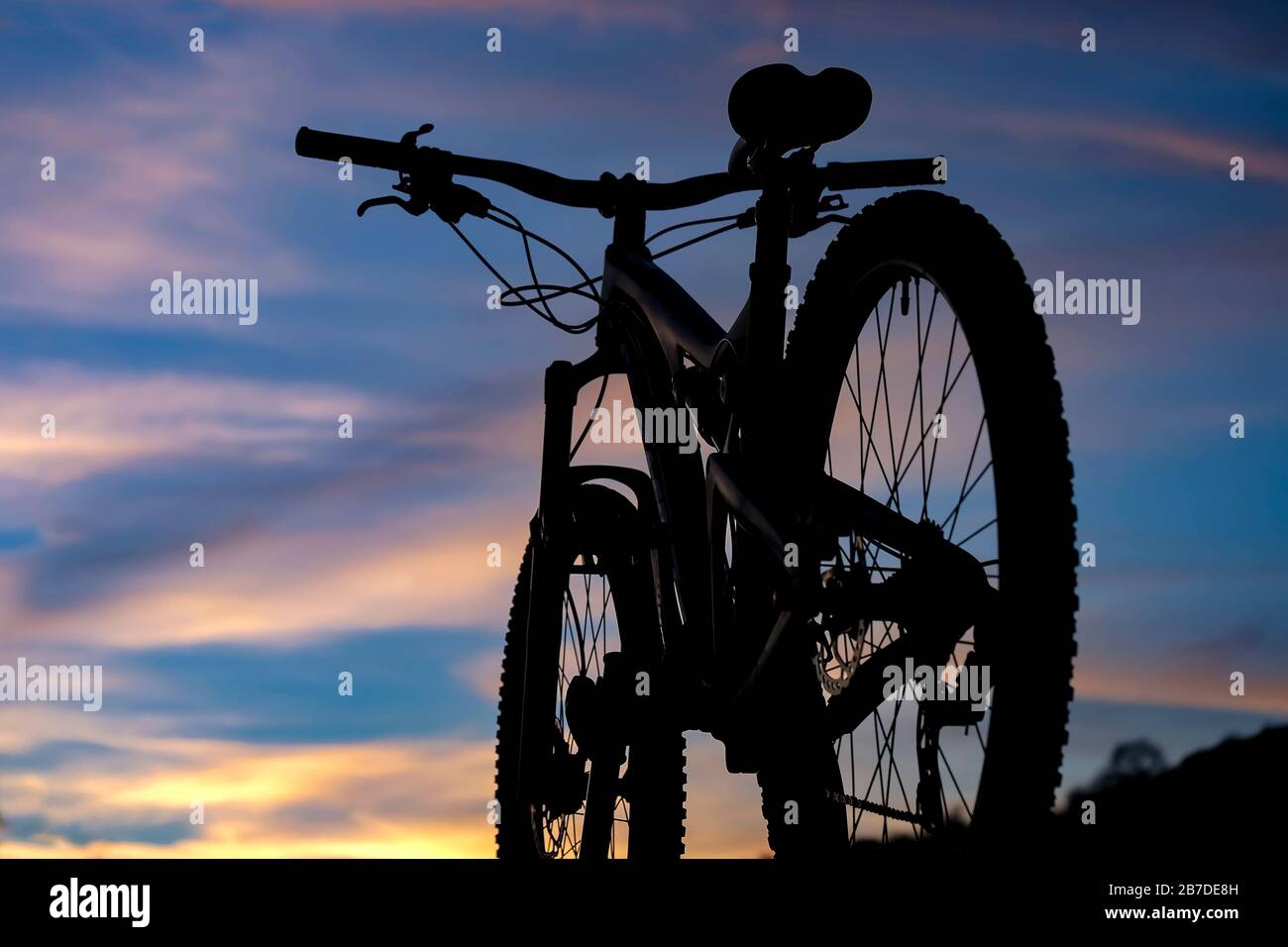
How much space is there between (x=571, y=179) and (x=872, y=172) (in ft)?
3.35

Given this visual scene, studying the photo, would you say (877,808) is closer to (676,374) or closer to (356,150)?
(676,374)

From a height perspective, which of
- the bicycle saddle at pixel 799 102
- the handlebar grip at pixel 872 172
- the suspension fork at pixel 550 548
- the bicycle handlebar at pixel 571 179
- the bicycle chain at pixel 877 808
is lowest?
the bicycle chain at pixel 877 808

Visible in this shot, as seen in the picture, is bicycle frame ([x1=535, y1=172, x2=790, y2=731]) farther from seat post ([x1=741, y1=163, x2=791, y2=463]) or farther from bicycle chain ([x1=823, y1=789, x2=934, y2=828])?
bicycle chain ([x1=823, y1=789, x2=934, y2=828])

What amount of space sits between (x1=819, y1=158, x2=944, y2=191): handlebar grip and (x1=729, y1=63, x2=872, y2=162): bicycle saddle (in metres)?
1.01

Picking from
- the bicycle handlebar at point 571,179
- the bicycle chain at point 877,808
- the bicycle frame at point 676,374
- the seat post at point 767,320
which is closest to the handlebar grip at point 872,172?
the bicycle handlebar at point 571,179

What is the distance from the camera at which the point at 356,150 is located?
4602mm

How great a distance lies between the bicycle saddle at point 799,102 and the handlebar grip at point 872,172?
3.30ft

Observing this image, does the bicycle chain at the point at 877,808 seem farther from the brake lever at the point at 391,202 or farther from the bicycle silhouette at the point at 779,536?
the brake lever at the point at 391,202

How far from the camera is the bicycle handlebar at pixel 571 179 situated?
4.43 metres

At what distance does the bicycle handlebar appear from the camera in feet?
14.5

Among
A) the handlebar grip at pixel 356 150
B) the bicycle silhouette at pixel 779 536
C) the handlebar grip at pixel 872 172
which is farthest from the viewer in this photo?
the handlebar grip at pixel 356 150
